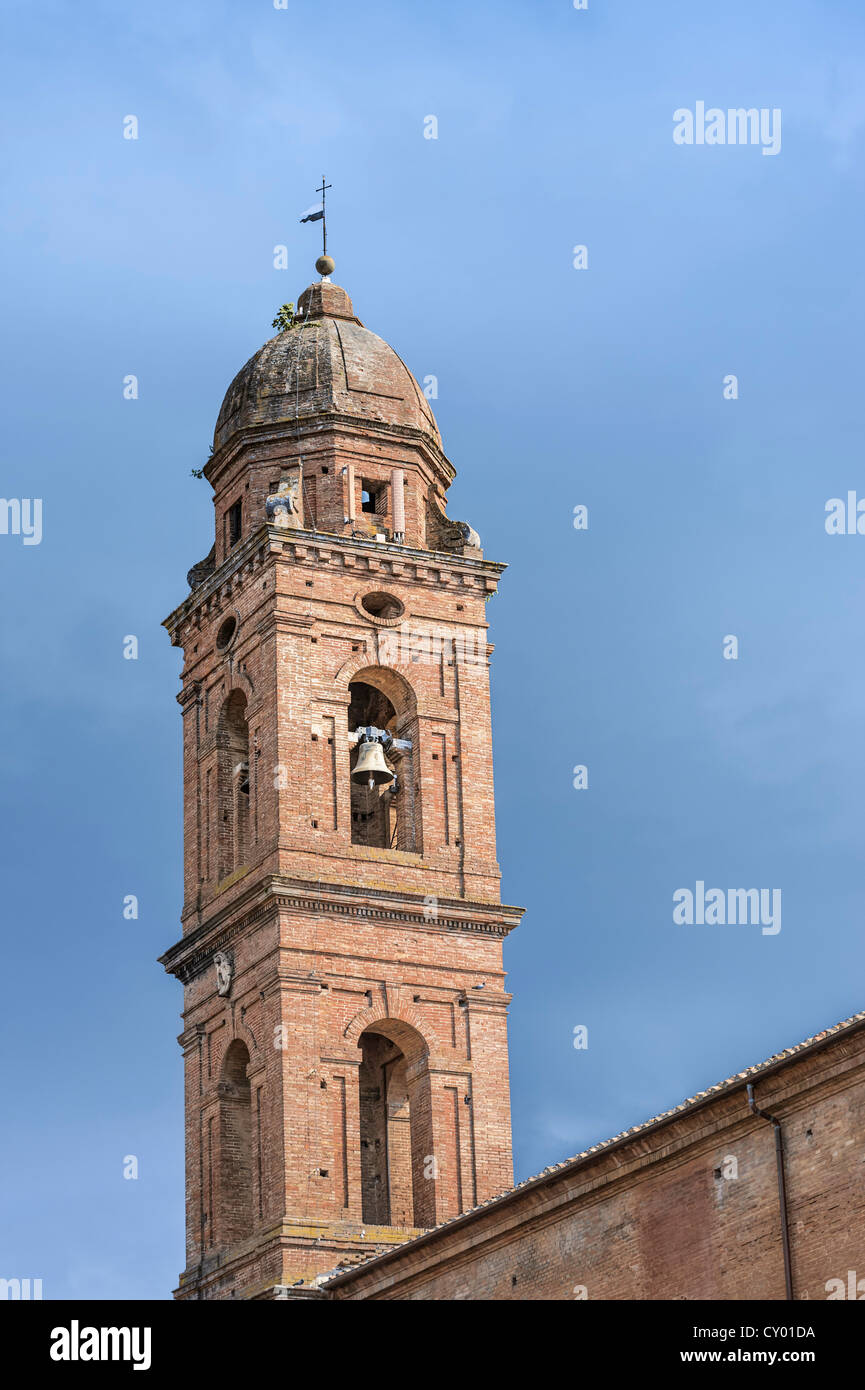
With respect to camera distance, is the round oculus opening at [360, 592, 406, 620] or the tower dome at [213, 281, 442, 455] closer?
the round oculus opening at [360, 592, 406, 620]

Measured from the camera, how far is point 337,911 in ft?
127

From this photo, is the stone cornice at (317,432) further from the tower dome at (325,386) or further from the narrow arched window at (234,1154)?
the narrow arched window at (234,1154)

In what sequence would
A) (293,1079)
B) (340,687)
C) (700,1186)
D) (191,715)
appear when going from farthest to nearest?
(191,715) → (340,687) → (293,1079) → (700,1186)

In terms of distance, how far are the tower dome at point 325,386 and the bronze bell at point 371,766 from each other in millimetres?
5529

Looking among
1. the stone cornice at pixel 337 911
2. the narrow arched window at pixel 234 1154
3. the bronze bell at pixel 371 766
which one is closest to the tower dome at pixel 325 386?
the bronze bell at pixel 371 766

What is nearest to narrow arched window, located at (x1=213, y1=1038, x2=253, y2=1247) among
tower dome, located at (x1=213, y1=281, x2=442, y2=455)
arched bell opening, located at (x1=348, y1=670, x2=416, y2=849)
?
arched bell opening, located at (x1=348, y1=670, x2=416, y2=849)

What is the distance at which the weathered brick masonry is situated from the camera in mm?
26312

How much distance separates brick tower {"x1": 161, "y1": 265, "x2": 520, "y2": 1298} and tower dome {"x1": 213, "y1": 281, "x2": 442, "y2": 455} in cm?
5

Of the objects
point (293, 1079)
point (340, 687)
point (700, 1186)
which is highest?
point (340, 687)

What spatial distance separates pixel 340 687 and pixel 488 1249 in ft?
35.3

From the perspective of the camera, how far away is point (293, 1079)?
3734 centimetres

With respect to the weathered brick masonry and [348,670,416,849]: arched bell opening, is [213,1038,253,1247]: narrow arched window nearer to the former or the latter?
[348,670,416,849]: arched bell opening
